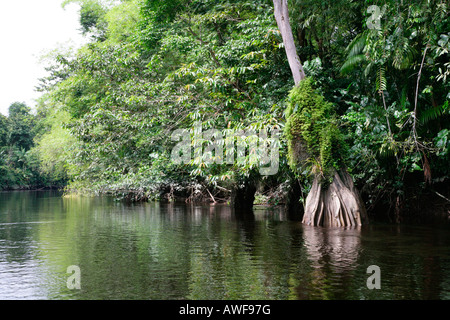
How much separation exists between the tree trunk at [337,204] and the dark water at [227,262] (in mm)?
504

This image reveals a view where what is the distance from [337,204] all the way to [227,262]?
5.54m

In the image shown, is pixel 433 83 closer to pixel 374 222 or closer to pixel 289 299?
pixel 374 222

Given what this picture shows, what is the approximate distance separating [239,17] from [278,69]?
3514 mm

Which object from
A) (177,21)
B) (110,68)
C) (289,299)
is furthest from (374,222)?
(110,68)

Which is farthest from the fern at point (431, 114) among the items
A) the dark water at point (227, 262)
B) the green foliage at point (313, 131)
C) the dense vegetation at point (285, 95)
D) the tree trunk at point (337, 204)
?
the dark water at point (227, 262)

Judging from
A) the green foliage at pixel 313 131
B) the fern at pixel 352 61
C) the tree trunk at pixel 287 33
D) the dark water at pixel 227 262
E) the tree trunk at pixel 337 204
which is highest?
the tree trunk at pixel 287 33

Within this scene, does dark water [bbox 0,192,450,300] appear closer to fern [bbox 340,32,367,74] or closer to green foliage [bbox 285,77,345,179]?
green foliage [bbox 285,77,345,179]

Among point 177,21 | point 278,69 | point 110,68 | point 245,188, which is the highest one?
point 177,21

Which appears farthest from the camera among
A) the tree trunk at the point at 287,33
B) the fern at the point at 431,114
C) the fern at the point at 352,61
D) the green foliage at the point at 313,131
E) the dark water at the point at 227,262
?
the tree trunk at the point at 287,33

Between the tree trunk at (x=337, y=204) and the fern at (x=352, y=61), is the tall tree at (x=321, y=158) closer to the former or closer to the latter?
the tree trunk at (x=337, y=204)

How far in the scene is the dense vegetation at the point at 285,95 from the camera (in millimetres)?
11695

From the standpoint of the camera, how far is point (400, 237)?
10383 mm

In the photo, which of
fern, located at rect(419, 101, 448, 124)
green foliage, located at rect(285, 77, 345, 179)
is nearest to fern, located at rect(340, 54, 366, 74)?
green foliage, located at rect(285, 77, 345, 179)

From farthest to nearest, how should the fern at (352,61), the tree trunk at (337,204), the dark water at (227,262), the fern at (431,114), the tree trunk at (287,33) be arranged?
the tree trunk at (287,33)
the fern at (352,61)
the tree trunk at (337,204)
the fern at (431,114)
the dark water at (227,262)
